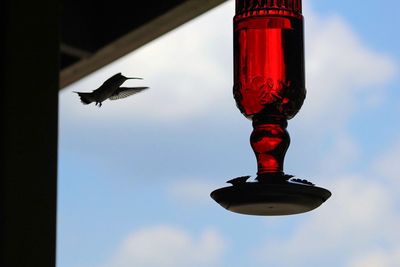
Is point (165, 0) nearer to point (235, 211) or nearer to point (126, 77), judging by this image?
point (126, 77)

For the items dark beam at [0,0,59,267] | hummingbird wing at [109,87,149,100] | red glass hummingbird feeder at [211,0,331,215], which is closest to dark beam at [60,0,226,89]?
hummingbird wing at [109,87,149,100]

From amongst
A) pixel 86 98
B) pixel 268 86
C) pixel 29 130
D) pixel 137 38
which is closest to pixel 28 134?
pixel 29 130

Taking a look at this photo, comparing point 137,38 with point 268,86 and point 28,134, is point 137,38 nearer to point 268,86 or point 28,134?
point 28,134

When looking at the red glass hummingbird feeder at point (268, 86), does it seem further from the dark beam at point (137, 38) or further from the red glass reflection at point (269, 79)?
the dark beam at point (137, 38)

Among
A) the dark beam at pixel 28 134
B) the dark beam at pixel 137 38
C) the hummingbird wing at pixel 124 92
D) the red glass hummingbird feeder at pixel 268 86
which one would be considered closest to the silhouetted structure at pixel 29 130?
the dark beam at pixel 28 134

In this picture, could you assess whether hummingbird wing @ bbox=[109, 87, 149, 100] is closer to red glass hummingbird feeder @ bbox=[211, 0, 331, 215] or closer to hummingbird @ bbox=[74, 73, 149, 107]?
hummingbird @ bbox=[74, 73, 149, 107]

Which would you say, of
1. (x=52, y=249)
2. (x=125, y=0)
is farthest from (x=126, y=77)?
(x=125, y=0)
